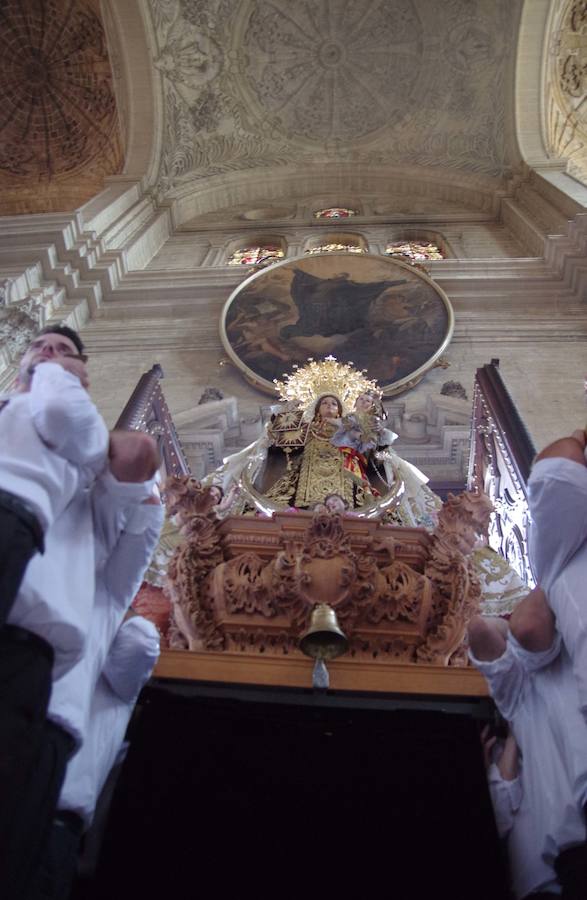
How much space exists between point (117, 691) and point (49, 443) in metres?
0.80

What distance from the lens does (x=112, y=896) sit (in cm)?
188

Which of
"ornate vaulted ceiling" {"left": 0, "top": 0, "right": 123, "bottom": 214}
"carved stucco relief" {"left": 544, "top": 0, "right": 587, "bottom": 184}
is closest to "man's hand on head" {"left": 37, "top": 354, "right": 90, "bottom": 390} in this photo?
"carved stucco relief" {"left": 544, "top": 0, "right": 587, "bottom": 184}

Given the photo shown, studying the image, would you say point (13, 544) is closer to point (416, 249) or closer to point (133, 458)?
point (133, 458)

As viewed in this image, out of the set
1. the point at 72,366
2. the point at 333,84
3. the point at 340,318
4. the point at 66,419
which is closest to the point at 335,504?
the point at 72,366

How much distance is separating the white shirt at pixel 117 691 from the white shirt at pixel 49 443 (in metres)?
0.51

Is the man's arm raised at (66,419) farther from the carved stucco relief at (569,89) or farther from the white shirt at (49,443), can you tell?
the carved stucco relief at (569,89)

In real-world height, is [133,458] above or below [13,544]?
above

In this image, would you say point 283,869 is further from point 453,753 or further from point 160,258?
point 160,258

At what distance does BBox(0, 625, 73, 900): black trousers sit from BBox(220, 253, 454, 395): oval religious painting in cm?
709

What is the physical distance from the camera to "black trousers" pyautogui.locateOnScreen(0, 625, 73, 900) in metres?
1.38

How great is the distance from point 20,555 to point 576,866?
150 cm

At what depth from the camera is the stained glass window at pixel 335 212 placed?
1521cm

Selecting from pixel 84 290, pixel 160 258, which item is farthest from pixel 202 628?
pixel 160 258

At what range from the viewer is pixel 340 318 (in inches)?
387
